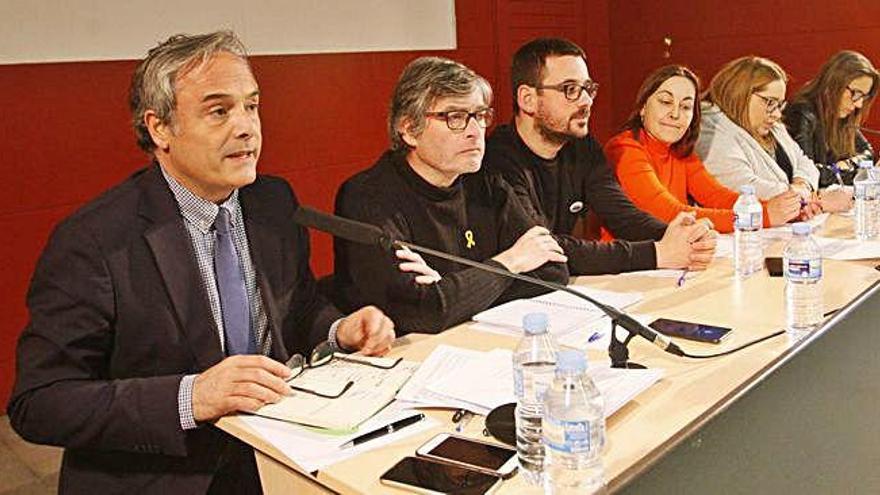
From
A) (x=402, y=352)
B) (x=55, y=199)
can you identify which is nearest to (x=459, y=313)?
(x=402, y=352)

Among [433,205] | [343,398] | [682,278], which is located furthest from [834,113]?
[343,398]

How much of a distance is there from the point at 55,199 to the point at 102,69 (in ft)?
1.75

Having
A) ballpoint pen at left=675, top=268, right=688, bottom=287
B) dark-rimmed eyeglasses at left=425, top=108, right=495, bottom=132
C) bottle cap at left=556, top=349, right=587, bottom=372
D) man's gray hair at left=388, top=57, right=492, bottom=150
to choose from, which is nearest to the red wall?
man's gray hair at left=388, top=57, right=492, bottom=150

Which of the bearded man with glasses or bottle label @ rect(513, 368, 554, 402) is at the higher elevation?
the bearded man with glasses

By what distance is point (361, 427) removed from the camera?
4.47ft

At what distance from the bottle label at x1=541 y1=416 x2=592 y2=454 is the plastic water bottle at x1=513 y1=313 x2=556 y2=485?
0.23 ft

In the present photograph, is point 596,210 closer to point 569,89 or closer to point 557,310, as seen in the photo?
point 569,89

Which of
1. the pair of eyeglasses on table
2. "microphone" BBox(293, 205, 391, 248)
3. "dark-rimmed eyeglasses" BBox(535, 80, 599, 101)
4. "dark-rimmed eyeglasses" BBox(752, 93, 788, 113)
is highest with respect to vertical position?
"dark-rimmed eyeglasses" BBox(535, 80, 599, 101)

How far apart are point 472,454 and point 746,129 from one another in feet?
8.17

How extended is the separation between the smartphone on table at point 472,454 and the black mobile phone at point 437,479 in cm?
1

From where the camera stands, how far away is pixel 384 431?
1.36m

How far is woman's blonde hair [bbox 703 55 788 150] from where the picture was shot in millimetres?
3271

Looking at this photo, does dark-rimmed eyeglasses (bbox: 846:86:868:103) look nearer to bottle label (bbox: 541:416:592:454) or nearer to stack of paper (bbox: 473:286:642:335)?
stack of paper (bbox: 473:286:642:335)

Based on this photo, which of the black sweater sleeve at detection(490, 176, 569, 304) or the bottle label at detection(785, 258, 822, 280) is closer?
the bottle label at detection(785, 258, 822, 280)
